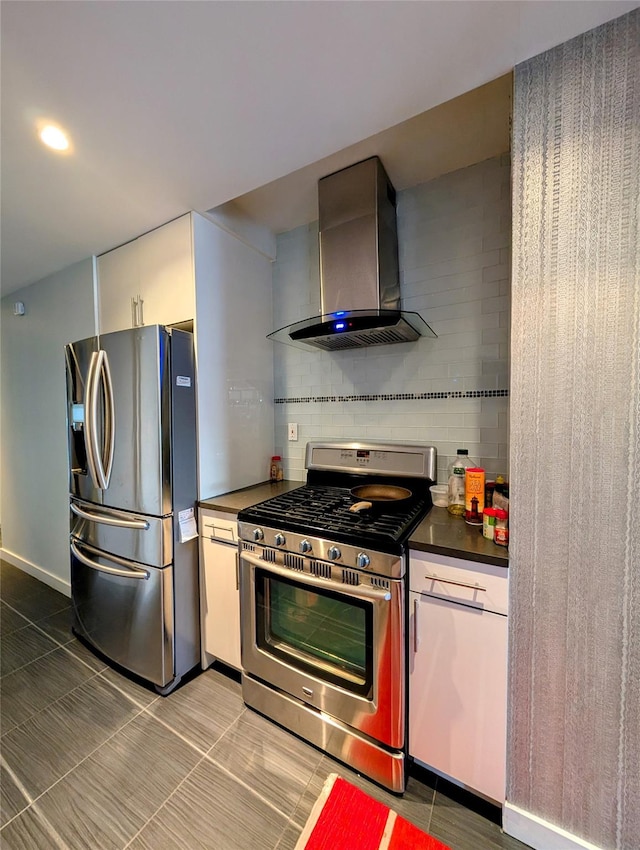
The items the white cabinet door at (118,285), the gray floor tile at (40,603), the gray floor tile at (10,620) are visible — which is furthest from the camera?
the gray floor tile at (40,603)

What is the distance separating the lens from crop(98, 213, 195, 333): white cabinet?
177cm

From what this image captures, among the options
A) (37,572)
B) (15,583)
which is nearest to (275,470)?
(37,572)

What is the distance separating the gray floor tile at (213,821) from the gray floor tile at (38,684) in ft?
3.05

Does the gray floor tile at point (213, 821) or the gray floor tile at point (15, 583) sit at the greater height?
the gray floor tile at point (213, 821)

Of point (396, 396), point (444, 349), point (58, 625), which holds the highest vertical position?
point (444, 349)

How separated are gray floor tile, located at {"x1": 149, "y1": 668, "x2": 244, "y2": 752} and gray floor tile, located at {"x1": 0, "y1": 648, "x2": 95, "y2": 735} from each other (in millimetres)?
553

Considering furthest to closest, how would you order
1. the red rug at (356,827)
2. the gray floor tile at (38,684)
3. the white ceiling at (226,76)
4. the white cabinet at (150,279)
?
the white cabinet at (150,279) < the gray floor tile at (38,684) < the red rug at (356,827) < the white ceiling at (226,76)

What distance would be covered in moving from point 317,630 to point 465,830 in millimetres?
747

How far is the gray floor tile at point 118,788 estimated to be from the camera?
1.10m

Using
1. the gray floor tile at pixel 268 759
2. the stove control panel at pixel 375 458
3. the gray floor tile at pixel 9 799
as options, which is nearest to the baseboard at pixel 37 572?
the gray floor tile at pixel 9 799

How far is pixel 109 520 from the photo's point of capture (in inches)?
→ 68.2

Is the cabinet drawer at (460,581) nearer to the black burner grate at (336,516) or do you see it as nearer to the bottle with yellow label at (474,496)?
the black burner grate at (336,516)

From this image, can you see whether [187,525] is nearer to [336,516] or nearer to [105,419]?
[105,419]

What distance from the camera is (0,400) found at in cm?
309
